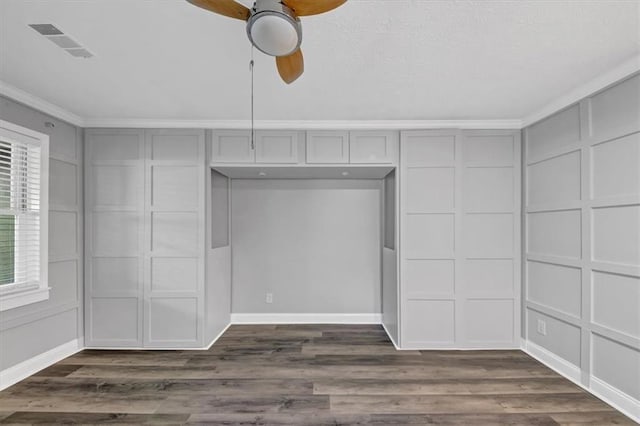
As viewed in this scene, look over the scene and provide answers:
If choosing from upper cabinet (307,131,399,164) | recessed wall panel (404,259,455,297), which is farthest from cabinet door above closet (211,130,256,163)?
recessed wall panel (404,259,455,297)

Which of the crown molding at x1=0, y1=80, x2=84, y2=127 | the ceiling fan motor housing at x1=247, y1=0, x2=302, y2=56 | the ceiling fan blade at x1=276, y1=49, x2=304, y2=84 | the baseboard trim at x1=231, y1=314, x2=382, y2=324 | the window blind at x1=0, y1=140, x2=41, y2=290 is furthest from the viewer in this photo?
the baseboard trim at x1=231, y1=314, x2=382, y2=324

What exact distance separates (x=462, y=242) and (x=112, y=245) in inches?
148

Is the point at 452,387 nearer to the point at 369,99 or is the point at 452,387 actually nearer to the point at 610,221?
the point at 610,221

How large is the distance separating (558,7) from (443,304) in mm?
Result: 2881

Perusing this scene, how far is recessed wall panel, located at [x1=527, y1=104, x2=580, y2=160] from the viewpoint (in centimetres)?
310

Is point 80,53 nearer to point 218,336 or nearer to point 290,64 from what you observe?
point 290,64

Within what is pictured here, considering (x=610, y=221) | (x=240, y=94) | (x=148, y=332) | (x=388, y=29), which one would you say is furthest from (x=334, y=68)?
(x=148, y=332)

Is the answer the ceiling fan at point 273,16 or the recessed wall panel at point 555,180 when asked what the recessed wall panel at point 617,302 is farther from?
the ceiling fan at point 273,16

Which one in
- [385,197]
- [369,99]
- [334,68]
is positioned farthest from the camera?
[385,197]

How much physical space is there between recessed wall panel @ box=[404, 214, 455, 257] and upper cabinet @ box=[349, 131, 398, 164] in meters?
0.71

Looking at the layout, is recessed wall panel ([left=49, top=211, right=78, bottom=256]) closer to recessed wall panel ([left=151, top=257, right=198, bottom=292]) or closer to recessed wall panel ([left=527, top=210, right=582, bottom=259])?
recessed wall panel ([left=151, top=257, right=198, bottom=292])

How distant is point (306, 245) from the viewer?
4.86 metres

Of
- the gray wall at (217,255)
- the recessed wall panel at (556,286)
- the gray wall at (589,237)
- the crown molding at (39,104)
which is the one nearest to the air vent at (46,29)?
the crown molding at (39,104)

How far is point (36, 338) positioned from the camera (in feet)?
10.8
